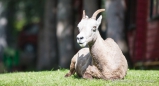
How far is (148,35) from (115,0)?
410 centimetres

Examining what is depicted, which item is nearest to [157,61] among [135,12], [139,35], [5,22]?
[139,35]

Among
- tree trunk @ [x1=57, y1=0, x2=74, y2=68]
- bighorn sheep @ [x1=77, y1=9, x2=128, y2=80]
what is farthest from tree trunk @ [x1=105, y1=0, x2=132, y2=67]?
bighorn sheep @ [x1=77, y1=9, x2=128, y2=80]

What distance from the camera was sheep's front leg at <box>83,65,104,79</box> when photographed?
1119 centimetres

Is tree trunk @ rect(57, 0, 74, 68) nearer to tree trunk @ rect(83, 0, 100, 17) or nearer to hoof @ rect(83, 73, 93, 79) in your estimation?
tree trunk @ rect(83, 0, 100, 17)

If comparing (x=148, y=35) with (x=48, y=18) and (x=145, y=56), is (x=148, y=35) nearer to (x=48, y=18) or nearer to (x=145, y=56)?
(x=145, y=56)

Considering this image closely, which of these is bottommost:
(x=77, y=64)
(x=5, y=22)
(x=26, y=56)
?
(x=26, y=56)

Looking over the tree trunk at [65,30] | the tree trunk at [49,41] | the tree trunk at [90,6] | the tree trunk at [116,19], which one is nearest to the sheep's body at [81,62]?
the tree trunk at [116,19]

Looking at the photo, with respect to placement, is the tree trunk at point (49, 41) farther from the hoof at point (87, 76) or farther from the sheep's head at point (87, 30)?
the sheep's head at point (87, 30)

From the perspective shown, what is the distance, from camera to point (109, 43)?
11562 millimetres

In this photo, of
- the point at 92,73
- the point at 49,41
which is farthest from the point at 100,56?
the point at 49,41

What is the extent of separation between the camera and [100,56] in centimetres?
1118

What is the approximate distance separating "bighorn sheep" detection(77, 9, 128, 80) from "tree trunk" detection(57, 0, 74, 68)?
13065 mm

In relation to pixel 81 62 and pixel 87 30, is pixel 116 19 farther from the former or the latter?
pixel 87 30

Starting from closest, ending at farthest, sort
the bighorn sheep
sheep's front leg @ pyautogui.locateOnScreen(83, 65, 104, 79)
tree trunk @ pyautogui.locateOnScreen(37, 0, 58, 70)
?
the bighorn sheep, sheep's front leg @ pyautogui.locateOnScreen(83, 65, 104, 79), tree trunk @ pyautogui.locateOnScreen(37, 0, 58, 70)
